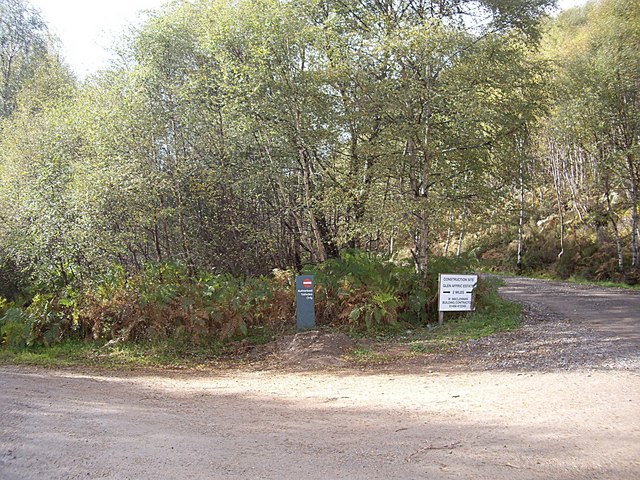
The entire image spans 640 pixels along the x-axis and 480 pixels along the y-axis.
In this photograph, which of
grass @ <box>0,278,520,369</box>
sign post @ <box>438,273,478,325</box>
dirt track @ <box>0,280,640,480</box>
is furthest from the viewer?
sign post @ <box>438,273,478,325</box>

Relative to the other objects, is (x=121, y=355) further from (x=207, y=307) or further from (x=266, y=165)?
(x=266, y=165)

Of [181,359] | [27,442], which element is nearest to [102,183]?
[181,359]

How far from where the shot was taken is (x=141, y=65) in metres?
16.8

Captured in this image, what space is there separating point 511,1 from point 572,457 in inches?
532

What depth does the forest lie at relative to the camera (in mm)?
13203

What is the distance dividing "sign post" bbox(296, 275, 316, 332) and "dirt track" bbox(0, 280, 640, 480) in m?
3.01

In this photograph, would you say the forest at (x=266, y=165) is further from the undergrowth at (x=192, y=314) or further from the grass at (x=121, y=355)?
the grass at (x=121, y=355)

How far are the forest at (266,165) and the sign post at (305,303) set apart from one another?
652 mm

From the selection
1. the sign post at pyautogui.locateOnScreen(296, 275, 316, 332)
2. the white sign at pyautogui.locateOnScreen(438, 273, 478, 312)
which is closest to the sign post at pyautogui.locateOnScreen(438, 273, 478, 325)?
the white sign at pyautogui.locateOnScreen(438, 273, 478, 312)

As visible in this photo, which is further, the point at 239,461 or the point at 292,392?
the point at 292,392

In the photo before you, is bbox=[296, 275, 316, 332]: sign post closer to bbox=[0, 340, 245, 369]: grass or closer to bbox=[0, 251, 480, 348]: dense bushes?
bbox=[0, 251, 480, 348]: dense bushes

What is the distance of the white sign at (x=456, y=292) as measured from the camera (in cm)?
1276

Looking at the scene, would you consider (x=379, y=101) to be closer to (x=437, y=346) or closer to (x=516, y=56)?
(x=516, y=56)

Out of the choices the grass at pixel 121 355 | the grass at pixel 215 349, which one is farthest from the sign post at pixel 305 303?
the grass at pixel 121 355
